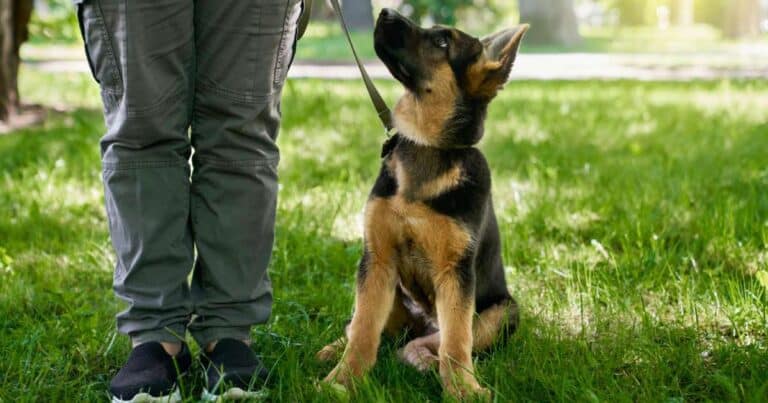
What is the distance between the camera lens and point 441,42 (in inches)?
122

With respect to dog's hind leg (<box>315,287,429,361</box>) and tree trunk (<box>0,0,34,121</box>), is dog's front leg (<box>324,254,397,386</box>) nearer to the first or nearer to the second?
dog's hind leg (<box>315,287,429,361</box>)

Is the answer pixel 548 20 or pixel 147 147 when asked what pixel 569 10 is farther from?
pixel 147 147

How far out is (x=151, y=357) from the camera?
2816 mm

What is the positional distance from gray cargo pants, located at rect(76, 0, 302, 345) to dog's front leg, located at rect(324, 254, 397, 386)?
0.32m

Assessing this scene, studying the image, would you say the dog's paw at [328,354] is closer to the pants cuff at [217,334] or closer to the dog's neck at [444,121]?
the pants cuff at [217,334]

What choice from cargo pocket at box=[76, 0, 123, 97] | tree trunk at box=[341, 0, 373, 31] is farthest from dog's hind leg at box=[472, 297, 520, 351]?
tree trunk at box=[341, 0, 373, 31]

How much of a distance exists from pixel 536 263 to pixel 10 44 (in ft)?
20.5

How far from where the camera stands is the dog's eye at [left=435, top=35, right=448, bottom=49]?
3.09m

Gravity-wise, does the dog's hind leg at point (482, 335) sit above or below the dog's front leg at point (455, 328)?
below

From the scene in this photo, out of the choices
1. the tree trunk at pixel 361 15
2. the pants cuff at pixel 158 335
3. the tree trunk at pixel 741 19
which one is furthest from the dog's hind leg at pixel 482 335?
the tree trunk at pixel 361 15

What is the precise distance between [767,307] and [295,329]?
185cm

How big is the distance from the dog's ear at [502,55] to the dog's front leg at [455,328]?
2.27 ft

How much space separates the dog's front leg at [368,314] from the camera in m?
2.96

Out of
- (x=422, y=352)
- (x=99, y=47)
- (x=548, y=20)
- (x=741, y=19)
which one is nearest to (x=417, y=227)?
(x=422, y=352)
